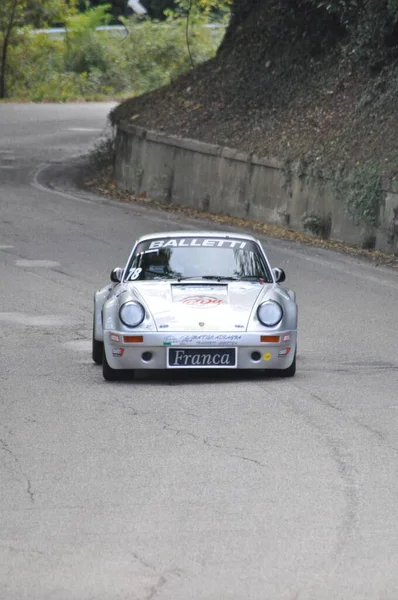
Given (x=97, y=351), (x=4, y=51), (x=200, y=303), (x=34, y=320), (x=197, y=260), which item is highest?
(x=197, y=260)

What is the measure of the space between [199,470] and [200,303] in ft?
10.8

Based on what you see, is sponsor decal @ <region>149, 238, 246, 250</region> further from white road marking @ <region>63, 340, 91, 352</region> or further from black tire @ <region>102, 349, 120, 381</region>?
black tire @ <region>102, 349, 120, 381</region>

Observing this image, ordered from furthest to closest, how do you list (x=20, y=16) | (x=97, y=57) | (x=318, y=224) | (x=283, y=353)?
(x=97, y=57)
(x=20, y=16)
(x=318, y=224)
(x=283, y=353)

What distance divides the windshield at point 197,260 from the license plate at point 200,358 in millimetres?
1094

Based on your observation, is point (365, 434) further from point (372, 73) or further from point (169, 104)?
point (169, 104)

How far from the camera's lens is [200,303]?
11.1 metres

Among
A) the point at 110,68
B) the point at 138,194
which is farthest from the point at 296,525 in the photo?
the point at 110,68

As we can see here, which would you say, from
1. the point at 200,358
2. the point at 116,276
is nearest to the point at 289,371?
the point at 200,358

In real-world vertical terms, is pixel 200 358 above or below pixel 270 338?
below

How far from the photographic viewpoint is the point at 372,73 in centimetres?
2519

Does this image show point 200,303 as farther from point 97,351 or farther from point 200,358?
point 97,351

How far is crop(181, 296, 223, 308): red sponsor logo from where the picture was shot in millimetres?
11055

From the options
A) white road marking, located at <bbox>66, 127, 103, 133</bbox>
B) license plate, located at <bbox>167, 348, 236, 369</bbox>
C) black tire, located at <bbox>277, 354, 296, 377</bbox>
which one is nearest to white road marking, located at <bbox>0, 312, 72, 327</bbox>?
license plate, located at <bbox>167, 348, 236, 369</bbox>

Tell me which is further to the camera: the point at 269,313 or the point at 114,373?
the point at 114,373
